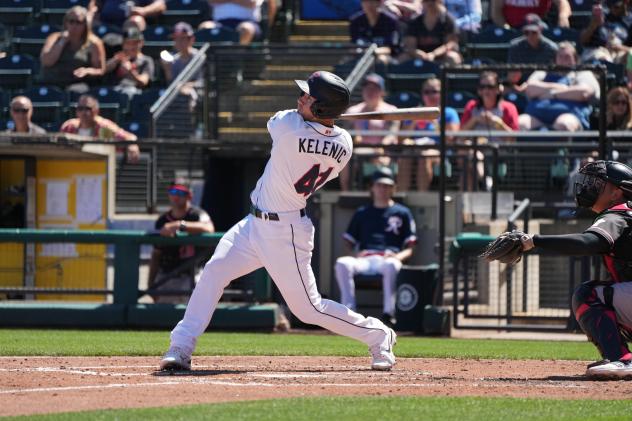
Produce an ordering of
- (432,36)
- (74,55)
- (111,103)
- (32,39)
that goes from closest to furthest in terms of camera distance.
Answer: (111,103), (432,36), (74,55), (32,39)

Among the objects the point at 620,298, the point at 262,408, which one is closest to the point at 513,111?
the point at 620,298

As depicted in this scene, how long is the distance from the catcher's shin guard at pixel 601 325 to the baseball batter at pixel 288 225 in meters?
1.45

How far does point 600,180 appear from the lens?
727 centimetres

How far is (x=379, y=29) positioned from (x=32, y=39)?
17.6 feet

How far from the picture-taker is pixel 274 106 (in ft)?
53.5

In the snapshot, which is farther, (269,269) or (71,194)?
(71,194)

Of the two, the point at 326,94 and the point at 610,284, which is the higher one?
the point at 326,94

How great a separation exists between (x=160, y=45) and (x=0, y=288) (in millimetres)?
6332

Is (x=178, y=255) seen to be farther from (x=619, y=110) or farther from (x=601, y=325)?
(x=601, y=325)

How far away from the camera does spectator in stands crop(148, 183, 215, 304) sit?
1224cm

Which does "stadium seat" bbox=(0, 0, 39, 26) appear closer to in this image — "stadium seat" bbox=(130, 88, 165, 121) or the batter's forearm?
"stadium seat" bbox=(130, 88, 165, 121)

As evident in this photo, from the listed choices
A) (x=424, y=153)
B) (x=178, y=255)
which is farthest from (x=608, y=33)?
(x=178, y=255)

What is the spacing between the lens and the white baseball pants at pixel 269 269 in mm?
7383

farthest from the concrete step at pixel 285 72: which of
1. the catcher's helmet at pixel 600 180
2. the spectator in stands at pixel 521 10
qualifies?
the catcher's helmet at pixel 600 180
